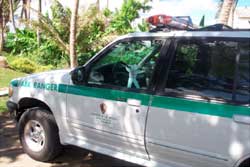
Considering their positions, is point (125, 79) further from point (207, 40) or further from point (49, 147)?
point (49, 147)

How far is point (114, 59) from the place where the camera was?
14.7 feet

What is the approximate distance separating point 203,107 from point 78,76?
1.67 meters

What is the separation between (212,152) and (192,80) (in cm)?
69

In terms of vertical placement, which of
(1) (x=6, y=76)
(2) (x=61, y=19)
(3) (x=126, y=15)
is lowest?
(1) (x=6, y=76)

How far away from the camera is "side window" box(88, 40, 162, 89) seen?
4109 mm

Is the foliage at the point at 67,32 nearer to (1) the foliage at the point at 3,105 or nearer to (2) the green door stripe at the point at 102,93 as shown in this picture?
(1) the foliage at the point at 3,105

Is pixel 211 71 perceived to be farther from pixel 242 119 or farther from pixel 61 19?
pixel 61 19

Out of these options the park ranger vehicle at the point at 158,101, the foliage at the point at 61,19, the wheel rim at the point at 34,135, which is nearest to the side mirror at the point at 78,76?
the park ranger vehicle at the point at 158,101

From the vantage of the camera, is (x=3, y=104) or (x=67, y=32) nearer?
(x=3, y=104)

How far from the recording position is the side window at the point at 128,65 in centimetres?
411

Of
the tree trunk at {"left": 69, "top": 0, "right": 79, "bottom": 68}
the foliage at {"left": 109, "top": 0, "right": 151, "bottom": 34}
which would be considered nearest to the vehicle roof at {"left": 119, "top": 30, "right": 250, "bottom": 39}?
the tree trunk at {"left": 69, "top": 0, "right": 79, "bottom": 68}

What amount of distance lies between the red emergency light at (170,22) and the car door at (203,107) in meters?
0.47

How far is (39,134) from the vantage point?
522 cm

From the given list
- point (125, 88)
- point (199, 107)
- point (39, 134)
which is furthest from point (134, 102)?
point (39, 134)
